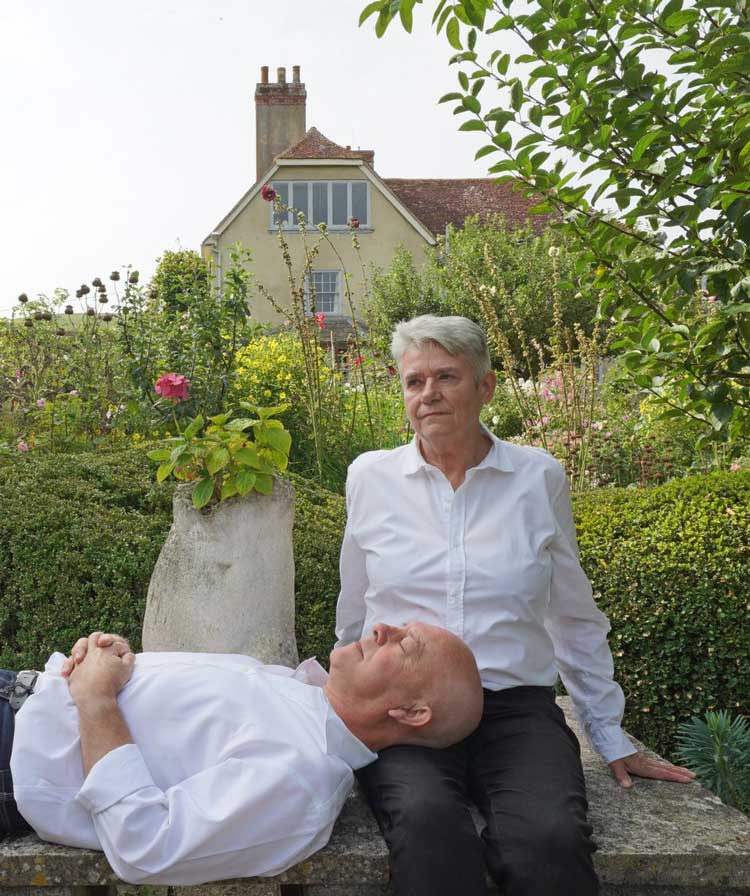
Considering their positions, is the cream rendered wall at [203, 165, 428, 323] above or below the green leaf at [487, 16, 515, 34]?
above


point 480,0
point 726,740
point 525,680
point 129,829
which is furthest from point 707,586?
point 129,829

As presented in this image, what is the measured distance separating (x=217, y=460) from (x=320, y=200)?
23321 millimetres

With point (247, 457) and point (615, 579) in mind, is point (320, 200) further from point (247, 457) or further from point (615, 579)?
point (247, 457)

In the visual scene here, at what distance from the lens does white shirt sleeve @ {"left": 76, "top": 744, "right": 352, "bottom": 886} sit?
6.79 feet

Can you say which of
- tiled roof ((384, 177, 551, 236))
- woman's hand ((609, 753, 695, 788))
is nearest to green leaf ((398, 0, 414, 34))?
woman's hand ((609, 753, 695, 788))

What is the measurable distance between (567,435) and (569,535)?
371cm

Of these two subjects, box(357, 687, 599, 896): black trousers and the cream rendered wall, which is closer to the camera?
box(357, 687, 599, 896): black trousers

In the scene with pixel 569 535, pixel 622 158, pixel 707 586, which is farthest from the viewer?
pixel 707 586

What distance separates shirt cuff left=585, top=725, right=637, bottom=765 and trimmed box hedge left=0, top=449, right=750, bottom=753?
133 cm

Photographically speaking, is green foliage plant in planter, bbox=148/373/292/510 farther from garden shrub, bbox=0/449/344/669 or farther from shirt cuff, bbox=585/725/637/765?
shirt cuff, bbox=585/725/637/765

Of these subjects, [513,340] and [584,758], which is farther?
[513,340]

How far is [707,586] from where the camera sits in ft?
13.4

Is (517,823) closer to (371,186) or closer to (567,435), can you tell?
(567,435)

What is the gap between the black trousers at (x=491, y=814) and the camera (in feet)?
7.07
